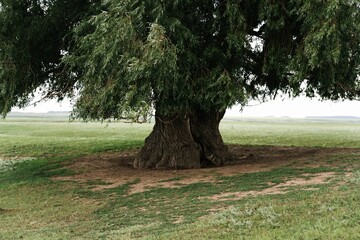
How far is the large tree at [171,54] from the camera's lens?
46.0 feet

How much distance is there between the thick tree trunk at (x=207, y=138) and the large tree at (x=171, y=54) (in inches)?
27.2

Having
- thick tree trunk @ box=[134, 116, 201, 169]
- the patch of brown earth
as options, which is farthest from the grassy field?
thick tree trunk @ box=[134, 116, 201, 169]

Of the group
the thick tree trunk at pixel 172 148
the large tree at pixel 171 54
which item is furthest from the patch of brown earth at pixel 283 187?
the thick tree trunk at pixel 172 148

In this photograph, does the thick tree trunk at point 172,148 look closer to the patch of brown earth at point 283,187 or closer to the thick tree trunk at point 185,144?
the thick tree trunk at point 185,144

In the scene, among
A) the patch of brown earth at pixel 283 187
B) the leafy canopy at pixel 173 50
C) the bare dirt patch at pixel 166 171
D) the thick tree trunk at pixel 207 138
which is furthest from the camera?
the thick tree trunk at pixel 207 138

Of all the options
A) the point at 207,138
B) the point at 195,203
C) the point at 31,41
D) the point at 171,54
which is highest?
the point at 31,41

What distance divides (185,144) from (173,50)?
730 centimetres

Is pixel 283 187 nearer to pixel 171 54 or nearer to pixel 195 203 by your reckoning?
pixel 195 203

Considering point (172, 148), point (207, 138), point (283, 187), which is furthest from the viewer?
point (207, 138)

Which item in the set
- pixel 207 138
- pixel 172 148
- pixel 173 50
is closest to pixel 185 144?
pixel 172 148

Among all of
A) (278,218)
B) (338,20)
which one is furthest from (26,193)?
(338,20)

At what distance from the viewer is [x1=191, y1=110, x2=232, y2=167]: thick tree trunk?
2150cm

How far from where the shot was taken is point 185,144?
20469mm

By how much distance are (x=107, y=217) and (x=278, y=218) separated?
204 inches
